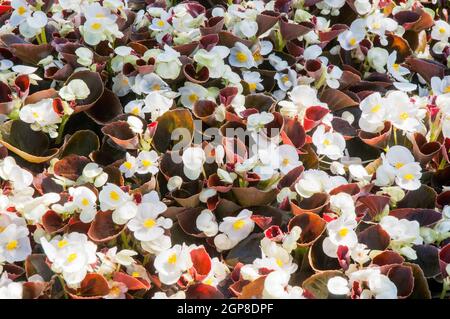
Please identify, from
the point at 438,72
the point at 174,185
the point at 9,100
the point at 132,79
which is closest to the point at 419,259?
the point at 174,185

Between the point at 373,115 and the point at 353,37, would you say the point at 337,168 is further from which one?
the point at 353,37

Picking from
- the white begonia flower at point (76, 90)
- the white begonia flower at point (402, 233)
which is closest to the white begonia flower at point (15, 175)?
the white begonia flower at point (76, 90)

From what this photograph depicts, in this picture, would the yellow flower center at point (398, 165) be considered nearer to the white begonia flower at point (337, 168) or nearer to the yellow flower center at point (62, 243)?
the white begonia flower at point (337, 168)

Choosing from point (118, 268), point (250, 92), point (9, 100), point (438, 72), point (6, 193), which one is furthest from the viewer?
point (438, 72)

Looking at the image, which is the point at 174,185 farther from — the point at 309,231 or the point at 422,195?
the point at 422,195

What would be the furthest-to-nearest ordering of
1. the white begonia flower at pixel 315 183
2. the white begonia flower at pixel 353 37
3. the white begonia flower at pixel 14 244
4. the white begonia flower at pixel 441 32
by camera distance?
the white begonia flower at pixel 441 32 → the white begonia flower at pixel 353 37 → the white begonia flower at pixel 315 183 → the white begonia flower at pixel 14 244
